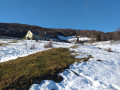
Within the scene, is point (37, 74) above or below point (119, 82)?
above

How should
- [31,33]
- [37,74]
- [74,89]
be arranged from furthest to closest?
[31,33], [37,74], [74,89]

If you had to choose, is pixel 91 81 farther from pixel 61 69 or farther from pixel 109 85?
pixel 61 69

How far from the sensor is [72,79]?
3789 millimetres

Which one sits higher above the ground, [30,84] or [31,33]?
[31,33]

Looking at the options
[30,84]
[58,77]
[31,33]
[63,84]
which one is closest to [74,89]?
[63,84]

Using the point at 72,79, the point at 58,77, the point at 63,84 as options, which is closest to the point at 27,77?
the point at 58,77

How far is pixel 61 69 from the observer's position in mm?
4672

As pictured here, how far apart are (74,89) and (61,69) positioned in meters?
1.67

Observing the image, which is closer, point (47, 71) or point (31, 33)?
point (47, 71)

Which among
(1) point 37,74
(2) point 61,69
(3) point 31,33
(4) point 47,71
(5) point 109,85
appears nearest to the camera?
(5) point 109,85

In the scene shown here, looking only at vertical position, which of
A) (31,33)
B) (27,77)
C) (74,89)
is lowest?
(74,89)

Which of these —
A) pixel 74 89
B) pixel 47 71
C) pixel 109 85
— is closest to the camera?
pixel 74 89

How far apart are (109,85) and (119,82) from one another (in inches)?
27.4

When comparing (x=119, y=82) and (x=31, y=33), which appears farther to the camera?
(x=31, y=33)
